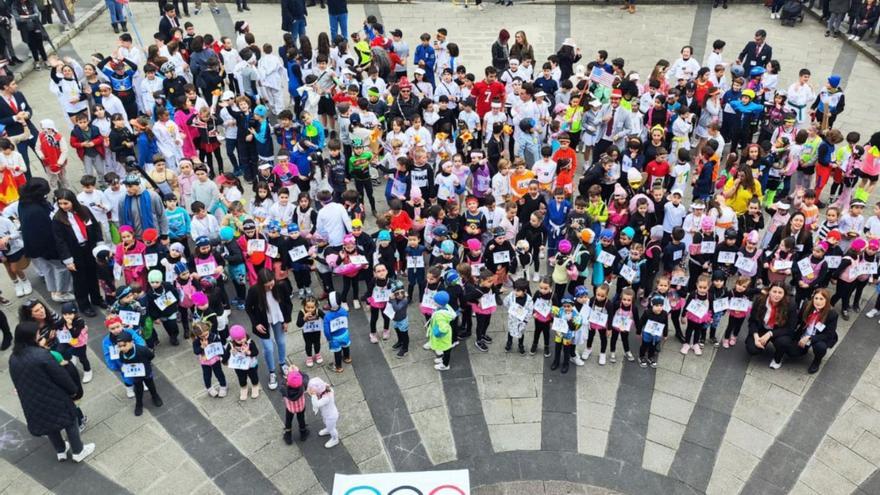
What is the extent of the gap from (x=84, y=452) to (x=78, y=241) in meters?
3.27

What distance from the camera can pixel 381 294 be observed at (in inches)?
425

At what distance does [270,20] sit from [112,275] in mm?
14229

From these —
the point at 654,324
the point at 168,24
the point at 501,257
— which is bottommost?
the point at 654,324

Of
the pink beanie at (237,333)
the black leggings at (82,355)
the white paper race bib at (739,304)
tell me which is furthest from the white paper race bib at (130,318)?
the white paper race bib at (739,304)

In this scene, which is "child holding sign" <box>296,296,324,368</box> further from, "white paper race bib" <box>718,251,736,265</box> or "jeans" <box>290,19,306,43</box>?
"jeans" <box>290,19,306,43</box>

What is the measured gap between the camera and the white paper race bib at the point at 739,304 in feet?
35.2

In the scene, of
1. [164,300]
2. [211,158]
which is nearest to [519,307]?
[164,300]

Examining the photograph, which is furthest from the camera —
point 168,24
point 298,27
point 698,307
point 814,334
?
point 298,27

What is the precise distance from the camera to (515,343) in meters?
11.4

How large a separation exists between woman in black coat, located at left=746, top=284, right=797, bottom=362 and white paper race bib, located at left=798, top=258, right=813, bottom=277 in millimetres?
826

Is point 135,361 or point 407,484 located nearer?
point 407,484

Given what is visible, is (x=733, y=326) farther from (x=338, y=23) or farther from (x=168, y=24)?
(x=168, y=24)

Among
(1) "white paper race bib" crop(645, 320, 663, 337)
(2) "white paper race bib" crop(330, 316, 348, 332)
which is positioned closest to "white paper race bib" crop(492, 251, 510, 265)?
(1) "white paper race bib" crop(645, 320, 663, 337)

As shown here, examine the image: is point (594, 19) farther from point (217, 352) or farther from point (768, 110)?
point (217, 352)
